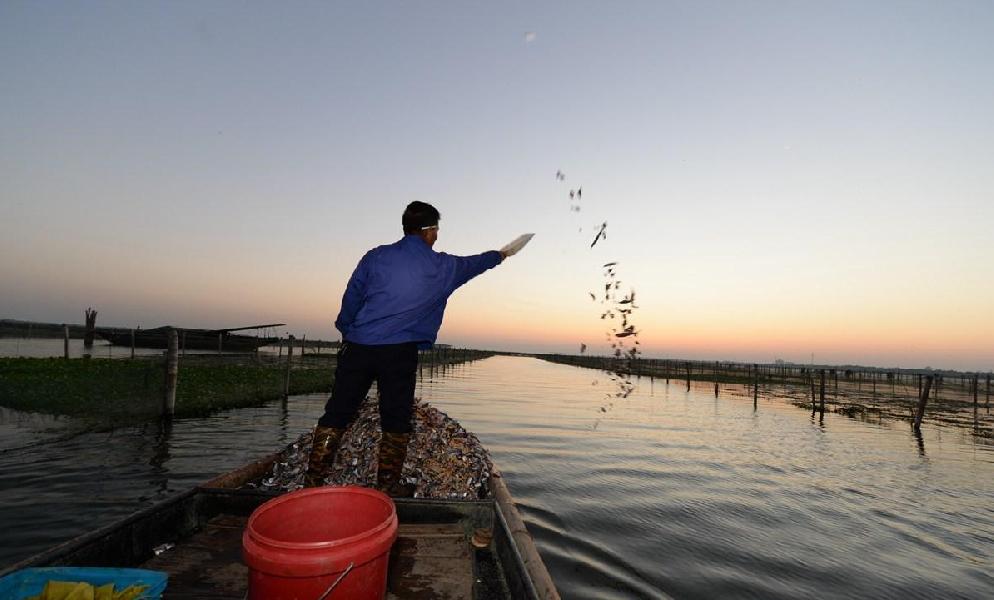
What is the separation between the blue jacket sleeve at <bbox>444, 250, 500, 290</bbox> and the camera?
428 cm

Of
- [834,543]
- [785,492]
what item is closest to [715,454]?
[785,492]

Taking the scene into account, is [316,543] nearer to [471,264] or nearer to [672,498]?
[471,264]

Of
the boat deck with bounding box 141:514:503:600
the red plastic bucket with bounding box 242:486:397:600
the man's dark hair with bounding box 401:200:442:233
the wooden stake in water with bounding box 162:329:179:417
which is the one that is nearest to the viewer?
the red plastic bucket with bounding box 242:486:397:600

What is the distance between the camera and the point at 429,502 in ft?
12.6

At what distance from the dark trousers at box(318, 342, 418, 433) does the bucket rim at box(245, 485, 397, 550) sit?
146 cm

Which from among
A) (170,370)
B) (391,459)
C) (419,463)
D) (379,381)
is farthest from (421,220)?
(170,370)

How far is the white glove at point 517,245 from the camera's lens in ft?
15.5

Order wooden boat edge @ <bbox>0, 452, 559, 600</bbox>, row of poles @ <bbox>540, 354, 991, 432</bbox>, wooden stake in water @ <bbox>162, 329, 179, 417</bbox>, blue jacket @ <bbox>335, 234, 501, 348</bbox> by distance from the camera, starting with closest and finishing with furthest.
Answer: wooden boat edge @ <bbox>0, 452, 559, 600</bbox> < blue jacket @ <bbox>335, 234, 501, 348</bbox> < wooden stake in water @ <bbox>162, 329, 179, 417</bbox> < row of poles @ <bbox>540, 354, 991, 432</bbox>

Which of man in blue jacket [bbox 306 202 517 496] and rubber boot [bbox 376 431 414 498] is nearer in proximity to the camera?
man in blue jacket [bbox 306 202 517 496]

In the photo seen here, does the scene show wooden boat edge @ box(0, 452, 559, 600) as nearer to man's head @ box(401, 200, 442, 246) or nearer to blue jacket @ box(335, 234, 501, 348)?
blue jacket @ box(335, 234, 501, 348)

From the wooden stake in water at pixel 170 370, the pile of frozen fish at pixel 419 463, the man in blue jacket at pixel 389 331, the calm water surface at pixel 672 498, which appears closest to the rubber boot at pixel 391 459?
the man in blue jacket at pixel 389 331

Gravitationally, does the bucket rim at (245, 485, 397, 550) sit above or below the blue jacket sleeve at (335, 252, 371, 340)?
below

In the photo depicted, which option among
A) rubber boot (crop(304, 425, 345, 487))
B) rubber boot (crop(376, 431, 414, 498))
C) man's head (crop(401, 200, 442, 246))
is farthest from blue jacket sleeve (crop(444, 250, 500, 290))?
rubber boot (crop(304, 425, 345, 487))

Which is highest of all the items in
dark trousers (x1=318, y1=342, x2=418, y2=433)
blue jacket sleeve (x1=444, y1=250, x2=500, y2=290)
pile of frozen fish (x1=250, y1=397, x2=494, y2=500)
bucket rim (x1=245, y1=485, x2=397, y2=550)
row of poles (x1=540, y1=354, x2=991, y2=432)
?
blue jacket sleeve (x1=444, y1=250, x2=500, y2=290)
